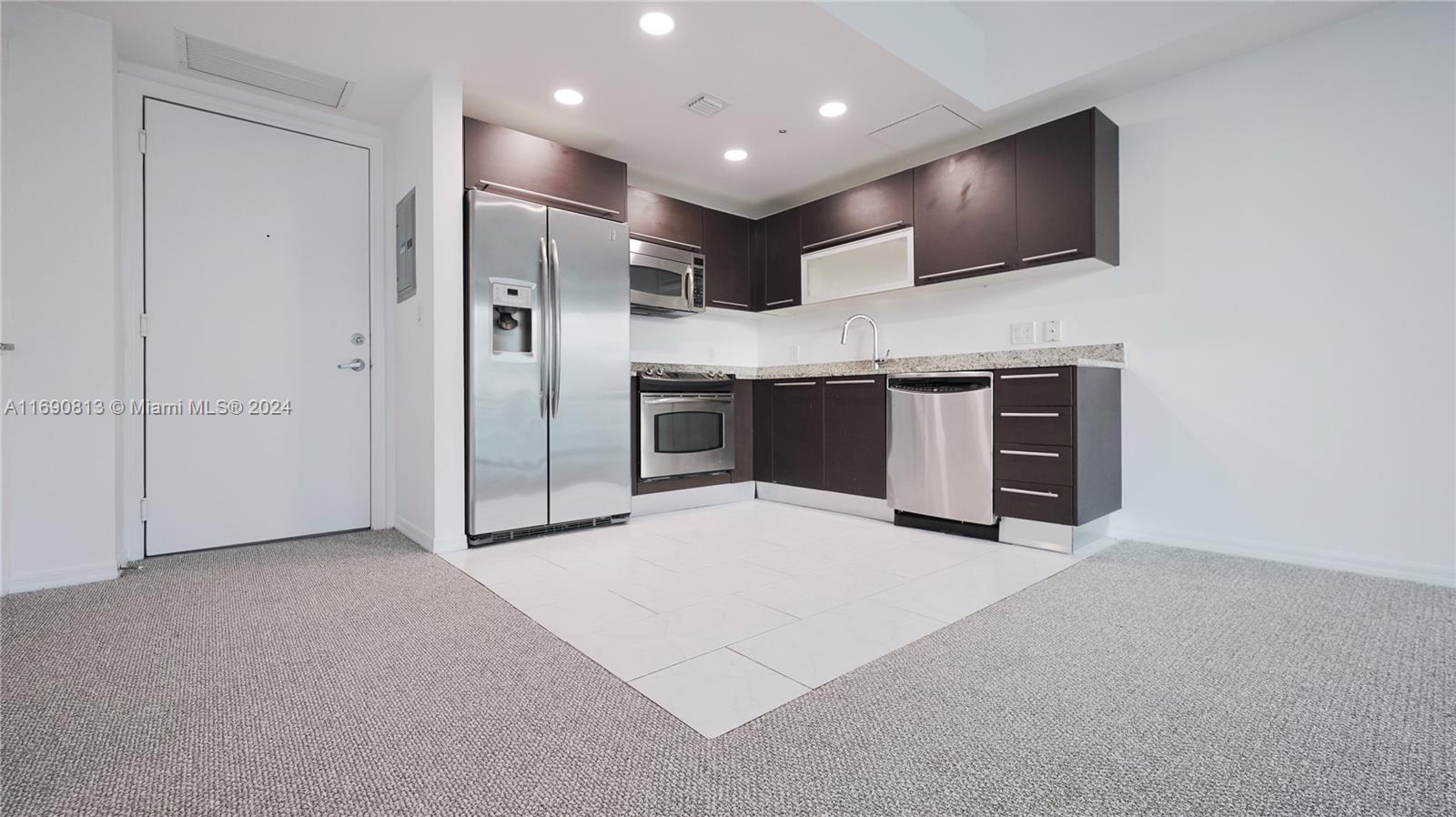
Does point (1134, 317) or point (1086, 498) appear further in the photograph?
point (1134, 317)

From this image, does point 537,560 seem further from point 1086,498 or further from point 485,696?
point 1086,498

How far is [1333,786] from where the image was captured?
3.62 feet

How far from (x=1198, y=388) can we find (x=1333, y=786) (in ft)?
7.37

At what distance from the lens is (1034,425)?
9.48 ft

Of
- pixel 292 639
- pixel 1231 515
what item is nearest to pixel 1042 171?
pixel 1231 515

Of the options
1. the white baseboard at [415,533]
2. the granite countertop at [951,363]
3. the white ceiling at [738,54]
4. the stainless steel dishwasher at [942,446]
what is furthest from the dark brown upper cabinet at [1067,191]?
the white baseboard at [415,533]

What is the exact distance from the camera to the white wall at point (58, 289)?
228cm

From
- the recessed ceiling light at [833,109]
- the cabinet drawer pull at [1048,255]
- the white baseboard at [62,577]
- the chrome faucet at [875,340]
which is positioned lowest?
the white baseboard at [62,577]

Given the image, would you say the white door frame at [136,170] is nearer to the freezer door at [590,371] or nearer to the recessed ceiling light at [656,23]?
the freezer door at [590,371]

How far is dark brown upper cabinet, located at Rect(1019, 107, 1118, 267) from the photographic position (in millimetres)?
2932

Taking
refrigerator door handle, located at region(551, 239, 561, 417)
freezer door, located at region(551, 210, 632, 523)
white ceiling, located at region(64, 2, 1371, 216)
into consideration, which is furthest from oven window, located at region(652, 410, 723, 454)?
white ceiling, located at region(64, 2, 1371, 216)

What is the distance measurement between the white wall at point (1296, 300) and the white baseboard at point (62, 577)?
14.8 ft

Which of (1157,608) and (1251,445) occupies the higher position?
(1251,445)

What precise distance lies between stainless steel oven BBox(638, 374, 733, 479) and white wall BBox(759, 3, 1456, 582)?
2.13 m
